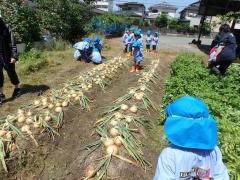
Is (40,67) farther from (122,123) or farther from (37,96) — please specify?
(122,123)

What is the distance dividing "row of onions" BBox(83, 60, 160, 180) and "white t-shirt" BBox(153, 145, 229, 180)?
168 cm

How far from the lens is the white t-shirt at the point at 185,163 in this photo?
68.7 inches

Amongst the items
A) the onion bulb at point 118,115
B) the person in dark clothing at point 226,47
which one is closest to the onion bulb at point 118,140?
the onion bulb at point 118,115

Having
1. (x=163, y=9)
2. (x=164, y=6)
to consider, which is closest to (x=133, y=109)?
(x=163, y=9)

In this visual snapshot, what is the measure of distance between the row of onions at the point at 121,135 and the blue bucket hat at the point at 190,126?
1900mm

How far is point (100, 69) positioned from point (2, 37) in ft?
12.1

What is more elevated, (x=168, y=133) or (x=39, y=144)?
(x=168, y=133)

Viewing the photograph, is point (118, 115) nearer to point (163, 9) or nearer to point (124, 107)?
point (124, 107)

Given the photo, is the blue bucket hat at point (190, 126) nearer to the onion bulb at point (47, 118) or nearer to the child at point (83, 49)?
the onion bulb at point (47, 118)

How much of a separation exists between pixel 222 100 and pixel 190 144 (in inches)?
139

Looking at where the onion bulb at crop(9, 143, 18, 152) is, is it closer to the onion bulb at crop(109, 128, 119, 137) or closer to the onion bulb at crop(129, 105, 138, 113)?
Answer: the onion bulb at crop(109, 128, 119, 137)

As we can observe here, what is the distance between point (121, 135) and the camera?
4.06 meters

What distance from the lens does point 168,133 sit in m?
1.67

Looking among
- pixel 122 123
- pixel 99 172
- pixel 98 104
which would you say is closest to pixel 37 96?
pixel 98 104
